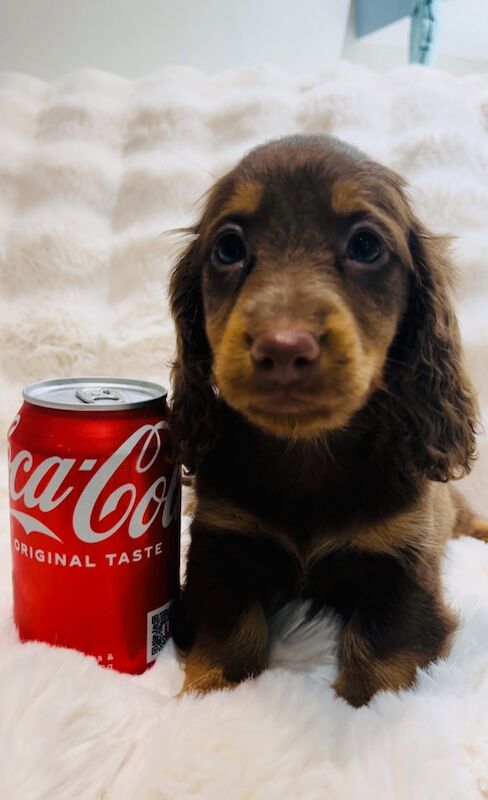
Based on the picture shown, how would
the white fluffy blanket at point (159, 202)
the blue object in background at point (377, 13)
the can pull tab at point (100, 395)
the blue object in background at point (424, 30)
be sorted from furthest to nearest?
the blue object in background at point (377, 13), the blue object in background at point (424, 30), the white fluffy blanket at point (159, 202), the can pull tab at point (100, 395)

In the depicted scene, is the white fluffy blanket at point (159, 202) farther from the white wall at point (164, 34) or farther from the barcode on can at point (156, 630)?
the white wall at point (164, 34)

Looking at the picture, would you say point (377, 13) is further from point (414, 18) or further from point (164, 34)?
point (164, 34)

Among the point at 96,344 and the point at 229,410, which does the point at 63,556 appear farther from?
the point at 96,344

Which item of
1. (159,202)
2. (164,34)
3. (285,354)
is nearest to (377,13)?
(164,34)

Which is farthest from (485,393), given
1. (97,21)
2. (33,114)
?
(97,21)

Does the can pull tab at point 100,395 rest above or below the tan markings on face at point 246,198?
below

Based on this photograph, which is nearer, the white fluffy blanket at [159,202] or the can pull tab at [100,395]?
the can pull tab at [100,395]

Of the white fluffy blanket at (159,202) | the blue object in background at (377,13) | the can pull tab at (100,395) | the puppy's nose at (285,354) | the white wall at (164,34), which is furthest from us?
the blue object in background at (377,13)

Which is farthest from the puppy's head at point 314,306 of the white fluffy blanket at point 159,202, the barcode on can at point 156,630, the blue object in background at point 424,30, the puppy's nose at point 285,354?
the blue object in background at point 424,30
